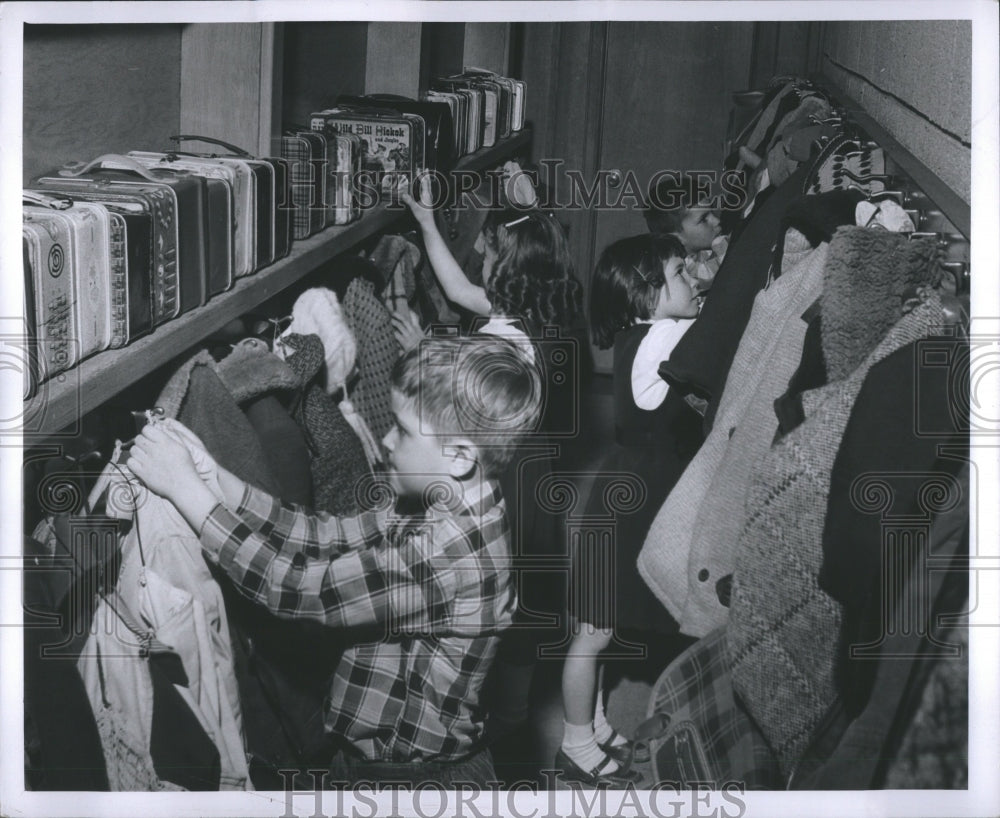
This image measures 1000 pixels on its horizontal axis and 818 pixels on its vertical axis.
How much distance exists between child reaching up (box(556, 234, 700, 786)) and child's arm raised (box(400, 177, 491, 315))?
0.15m

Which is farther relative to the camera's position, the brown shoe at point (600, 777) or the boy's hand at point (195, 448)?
the brown shoe at point (600, 777)

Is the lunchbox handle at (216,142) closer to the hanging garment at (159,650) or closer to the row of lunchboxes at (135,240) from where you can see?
the row of lunchboxes at (135,240)

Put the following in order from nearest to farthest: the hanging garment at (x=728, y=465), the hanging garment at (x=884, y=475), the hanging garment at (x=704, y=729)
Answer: the hanging garment at (x=884, y=475) < the hanging garment at (x=728, y=465) < the hanging garment at (x=704, y=729)

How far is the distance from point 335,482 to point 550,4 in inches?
26.8

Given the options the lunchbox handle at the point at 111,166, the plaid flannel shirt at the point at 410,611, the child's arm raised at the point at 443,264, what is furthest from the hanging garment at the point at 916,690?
the lunchbox handle at the point at 111,166

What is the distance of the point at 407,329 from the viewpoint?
1378 mm

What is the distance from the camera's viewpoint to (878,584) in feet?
4.06

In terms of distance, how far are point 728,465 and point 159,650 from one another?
0.72 metres

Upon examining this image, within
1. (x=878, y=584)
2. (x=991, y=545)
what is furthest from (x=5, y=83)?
(x=991, y=545)

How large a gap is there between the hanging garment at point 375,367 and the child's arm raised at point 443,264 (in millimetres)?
95

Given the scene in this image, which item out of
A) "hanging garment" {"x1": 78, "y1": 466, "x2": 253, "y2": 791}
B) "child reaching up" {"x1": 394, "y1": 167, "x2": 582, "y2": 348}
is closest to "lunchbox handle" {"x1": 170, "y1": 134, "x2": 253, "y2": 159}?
"child reaching up" {"x1": 394, "y1": 167, "x2": 582, "y2": 348}

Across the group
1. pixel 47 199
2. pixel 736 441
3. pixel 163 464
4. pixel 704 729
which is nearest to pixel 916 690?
pixel 704 729

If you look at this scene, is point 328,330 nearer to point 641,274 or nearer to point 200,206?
point 200,206

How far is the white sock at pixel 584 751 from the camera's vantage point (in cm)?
140
